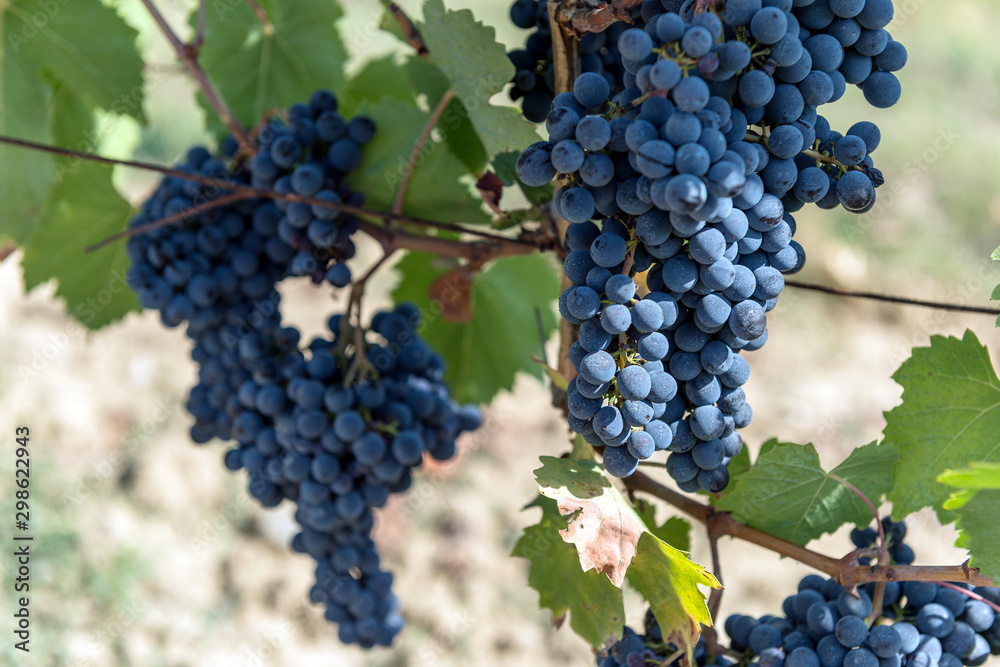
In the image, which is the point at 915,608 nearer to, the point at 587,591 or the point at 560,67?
the point at 587,591

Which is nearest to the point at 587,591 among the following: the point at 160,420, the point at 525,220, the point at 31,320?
the point at 525,220

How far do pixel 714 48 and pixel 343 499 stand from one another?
0.66m

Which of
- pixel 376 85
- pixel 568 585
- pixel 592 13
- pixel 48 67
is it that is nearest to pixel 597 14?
pixel 592 13

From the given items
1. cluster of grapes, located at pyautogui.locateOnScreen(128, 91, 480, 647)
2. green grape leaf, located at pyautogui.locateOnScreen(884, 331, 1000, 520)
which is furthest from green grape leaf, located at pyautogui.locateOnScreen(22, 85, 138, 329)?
green grape leaf, located at pyautogui.locateOnScreen(884, 331, 1000, 520)

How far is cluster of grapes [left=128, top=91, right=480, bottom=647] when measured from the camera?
3.00 ft

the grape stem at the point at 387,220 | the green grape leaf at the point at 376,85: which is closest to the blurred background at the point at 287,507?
the green grape leaf at the point at 376,85

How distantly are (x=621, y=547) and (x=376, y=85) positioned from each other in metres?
0.90

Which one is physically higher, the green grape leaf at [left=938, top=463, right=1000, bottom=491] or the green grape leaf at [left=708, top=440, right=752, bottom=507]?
the green grape leaf at [left=938, top=463, right=1000, bottom=491]

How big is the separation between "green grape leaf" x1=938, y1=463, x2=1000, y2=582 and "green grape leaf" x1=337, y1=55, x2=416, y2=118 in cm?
94

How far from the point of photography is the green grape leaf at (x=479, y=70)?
0.74 m

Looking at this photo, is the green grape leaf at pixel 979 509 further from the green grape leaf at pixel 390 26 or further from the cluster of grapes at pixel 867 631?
the green grape leaf at pixel 390 26

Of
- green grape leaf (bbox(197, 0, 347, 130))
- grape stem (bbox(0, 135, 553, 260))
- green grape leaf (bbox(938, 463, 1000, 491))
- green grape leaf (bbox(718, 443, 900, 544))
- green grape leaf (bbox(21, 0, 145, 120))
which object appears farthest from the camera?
green grape leaf (bbox(197, 0, 347, 130))

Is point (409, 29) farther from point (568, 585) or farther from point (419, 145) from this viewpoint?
point (568, 585)

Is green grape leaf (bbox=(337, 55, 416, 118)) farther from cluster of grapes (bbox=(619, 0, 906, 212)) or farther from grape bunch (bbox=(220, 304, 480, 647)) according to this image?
cluster of grapes (bbox=(619, 0, 906, 212))
